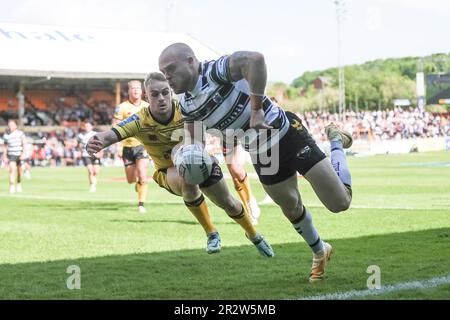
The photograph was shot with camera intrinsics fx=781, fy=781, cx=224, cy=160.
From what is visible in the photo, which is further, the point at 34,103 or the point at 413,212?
the point at 34,103

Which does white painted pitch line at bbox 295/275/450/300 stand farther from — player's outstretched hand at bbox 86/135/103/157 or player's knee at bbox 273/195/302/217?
player's outstretched hand at bbox 86/135/103/157

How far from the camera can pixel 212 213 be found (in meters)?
14.5

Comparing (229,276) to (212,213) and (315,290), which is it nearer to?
(315,290)

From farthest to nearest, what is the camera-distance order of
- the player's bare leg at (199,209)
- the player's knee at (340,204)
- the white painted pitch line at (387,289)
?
1. the player's bare leg at (199,209)
2. the player's knee at (340,204)
3. the white painted pitch line at (387,289)

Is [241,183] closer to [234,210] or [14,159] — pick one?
[234,210]

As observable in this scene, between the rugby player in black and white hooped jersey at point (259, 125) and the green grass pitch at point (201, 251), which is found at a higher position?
the rugby player in black and white hooped jersey at point (259, 125)

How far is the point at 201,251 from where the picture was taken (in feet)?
30.2

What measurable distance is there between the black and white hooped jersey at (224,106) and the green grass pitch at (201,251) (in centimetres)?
128

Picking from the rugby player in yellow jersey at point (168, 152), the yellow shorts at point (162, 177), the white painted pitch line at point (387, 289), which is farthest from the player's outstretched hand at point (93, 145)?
the white painted pitch line at point (387, 289)

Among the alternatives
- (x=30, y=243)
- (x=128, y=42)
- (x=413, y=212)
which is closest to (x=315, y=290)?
(x=30, y=243)

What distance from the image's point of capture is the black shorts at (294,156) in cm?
673

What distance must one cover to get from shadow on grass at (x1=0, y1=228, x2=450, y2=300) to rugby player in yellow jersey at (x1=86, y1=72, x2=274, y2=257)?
14.0 inches

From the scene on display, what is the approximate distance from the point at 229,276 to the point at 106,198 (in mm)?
12648

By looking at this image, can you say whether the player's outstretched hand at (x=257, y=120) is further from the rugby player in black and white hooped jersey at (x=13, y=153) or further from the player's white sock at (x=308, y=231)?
the rugby player in black and white hooped jersey at (x=13, y=153)
